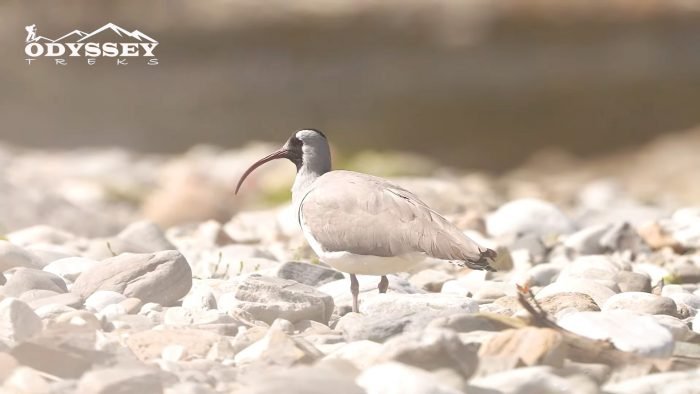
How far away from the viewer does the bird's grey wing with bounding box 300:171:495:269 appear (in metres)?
4.27

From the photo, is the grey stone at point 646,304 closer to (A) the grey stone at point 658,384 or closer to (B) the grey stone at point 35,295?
(A) the grey stone at point 658,384

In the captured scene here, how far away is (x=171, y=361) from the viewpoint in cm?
355

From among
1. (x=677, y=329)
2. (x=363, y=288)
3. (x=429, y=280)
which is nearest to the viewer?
(x=677, y=329)

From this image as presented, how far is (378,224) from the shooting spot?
172 inches

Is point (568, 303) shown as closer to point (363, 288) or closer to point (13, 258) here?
point (363, 288)

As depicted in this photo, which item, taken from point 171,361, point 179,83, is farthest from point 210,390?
point 179,83

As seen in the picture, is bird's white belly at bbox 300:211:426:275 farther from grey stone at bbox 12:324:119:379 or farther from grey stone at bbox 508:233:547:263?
grey stone at bbox 508:233:547:263

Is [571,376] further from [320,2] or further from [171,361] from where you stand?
[320,2]

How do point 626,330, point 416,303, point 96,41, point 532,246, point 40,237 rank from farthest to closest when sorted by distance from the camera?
point 96,41, point 40,237, point 532,246, point 416,303, point 626,330

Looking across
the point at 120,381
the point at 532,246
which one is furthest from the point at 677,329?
the point at 532,246

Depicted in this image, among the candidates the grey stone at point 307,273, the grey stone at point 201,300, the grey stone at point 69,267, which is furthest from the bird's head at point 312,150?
the grey stone at point 69,267

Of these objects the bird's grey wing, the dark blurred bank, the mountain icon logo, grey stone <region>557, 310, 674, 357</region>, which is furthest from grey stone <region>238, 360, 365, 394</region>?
the dark blurred bank

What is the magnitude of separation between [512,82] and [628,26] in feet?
6.62

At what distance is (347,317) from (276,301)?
0.31 m
